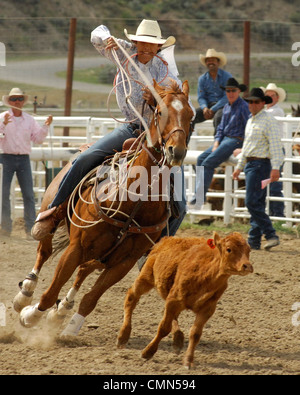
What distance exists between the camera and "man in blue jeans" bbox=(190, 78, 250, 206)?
10.1m

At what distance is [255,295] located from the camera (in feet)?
22.5

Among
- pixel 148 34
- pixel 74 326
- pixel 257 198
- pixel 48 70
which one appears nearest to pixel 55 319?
pixel 74 326

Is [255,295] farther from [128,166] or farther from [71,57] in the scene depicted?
[71,57]

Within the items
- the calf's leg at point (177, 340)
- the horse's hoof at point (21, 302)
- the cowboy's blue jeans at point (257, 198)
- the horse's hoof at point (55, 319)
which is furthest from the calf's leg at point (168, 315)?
the cowboy's blue jeans at point (257, 198)

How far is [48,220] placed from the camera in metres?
5.90

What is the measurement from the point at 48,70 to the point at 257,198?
768cm

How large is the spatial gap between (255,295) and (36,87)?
31.3 feet

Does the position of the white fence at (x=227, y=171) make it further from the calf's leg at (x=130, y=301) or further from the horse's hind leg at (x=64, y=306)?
the calf's leg at (x=130, y=301)

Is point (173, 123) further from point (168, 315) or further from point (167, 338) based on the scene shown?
point (167, 338)

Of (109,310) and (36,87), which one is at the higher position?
(36,87)

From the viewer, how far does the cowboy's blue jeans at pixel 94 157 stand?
570 cm

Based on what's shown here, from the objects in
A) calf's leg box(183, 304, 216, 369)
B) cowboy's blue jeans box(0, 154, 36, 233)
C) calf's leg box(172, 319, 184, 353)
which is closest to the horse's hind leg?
calf's leg box(172, 319, 184, 353)
